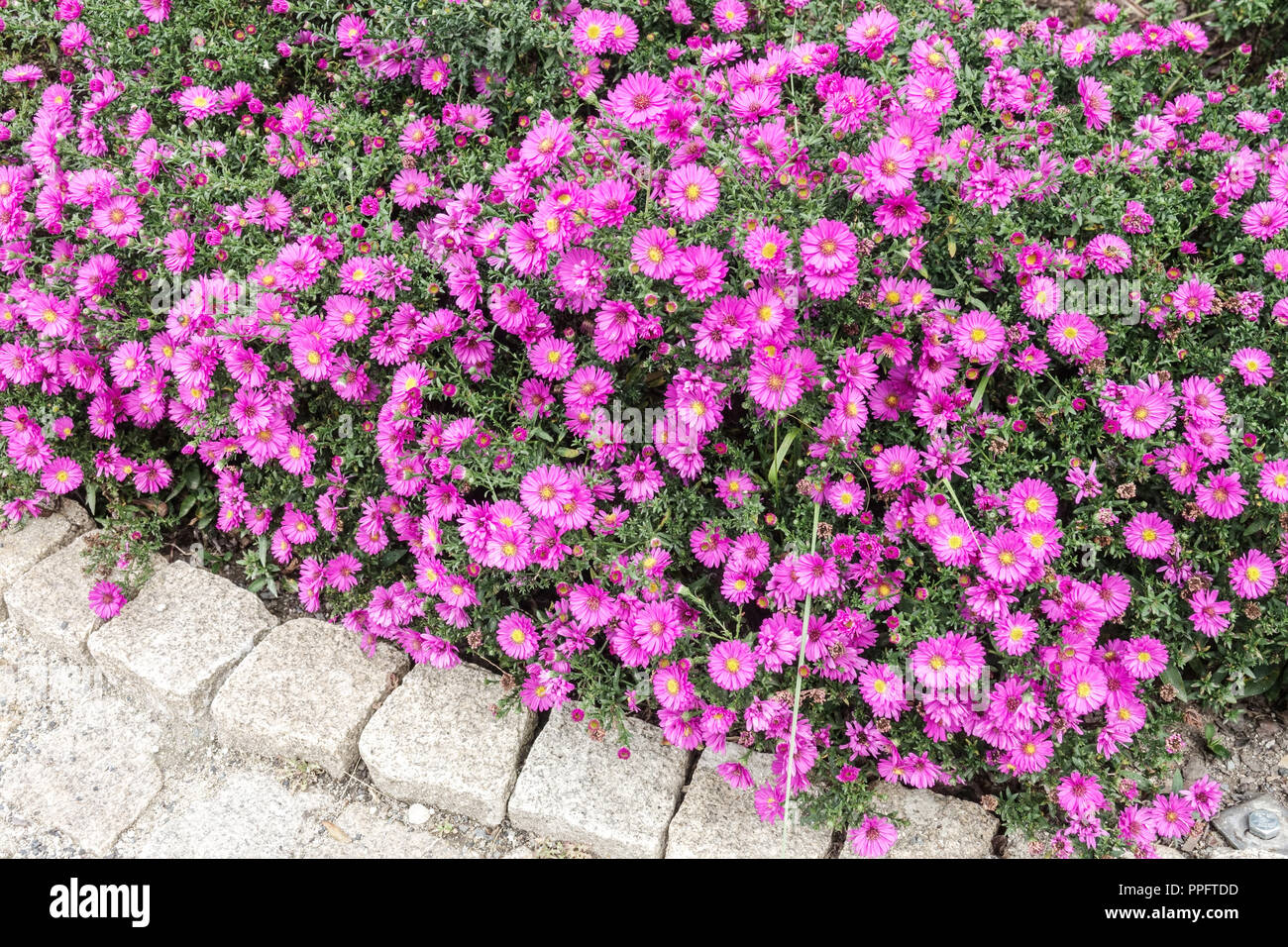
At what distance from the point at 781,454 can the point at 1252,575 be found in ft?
3.32

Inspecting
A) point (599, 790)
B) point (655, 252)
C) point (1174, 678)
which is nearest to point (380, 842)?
point (599, 790)

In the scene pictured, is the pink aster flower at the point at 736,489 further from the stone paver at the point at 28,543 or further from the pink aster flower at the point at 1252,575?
the stone paver at the point at 28,543

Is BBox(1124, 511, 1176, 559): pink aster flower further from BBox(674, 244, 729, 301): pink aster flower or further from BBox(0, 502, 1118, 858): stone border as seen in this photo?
BBox(674, 244, 729, 301): pink aster flower

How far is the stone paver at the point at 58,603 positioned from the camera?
2.54 metres

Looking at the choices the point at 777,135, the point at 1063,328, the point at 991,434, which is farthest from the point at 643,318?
the point at 1063,328

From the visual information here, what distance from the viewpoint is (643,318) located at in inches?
81.7

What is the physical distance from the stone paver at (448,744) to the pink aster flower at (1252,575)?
1.59m

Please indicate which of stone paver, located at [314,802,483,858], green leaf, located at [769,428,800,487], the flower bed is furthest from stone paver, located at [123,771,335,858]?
green leaf, located at [769,428,800,487]

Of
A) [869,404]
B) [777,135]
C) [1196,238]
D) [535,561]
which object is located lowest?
[535,561]

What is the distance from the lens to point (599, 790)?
2141mm

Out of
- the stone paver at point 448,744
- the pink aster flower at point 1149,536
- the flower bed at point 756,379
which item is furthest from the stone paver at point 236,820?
the pink aster flower at point 1149,536

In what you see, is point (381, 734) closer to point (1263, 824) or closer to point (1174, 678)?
point (1174, 678)

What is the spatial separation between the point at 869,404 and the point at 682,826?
1.03 meters
